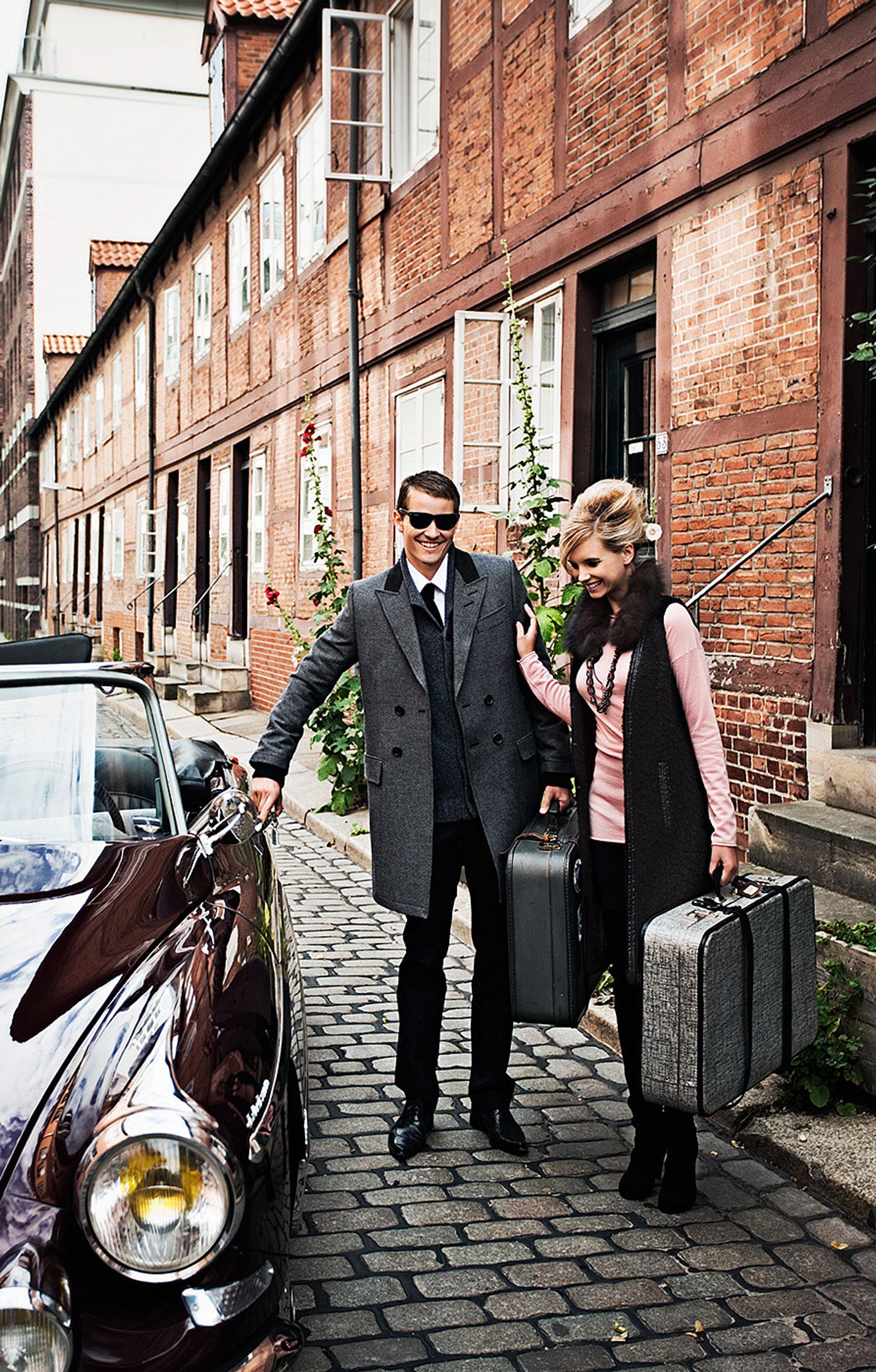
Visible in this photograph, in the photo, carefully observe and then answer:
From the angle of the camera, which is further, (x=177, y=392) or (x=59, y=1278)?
(x=177, y=392)

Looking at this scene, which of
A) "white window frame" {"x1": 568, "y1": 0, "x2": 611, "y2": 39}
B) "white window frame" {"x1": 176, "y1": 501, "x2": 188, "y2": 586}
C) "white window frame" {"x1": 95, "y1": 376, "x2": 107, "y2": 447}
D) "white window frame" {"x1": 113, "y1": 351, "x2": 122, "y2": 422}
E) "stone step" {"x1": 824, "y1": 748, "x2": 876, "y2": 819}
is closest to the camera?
"stone step" {"x1": 824, "y1": 748, "x2": 876, "y2": 819}

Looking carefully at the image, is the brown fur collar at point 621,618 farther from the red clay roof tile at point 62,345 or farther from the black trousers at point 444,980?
the red clay roof tile at point 62,345

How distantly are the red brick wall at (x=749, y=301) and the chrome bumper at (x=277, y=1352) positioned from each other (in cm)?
543

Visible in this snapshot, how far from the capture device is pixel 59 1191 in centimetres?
208

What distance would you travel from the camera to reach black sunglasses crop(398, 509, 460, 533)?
3943 millimetres

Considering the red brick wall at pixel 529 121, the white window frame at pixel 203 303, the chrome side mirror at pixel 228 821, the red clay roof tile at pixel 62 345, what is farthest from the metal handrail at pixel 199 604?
the red clay roof tile at pixel 62 345

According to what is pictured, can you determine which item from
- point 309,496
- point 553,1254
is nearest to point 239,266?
point 309,496

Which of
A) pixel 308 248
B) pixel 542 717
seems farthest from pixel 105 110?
pixel 542 717

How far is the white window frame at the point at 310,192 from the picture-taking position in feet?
50.3

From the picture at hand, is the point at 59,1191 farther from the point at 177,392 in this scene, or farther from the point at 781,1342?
the point at 177,392

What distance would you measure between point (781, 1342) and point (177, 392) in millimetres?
22895

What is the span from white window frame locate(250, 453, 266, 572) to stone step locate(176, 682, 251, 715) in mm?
1757

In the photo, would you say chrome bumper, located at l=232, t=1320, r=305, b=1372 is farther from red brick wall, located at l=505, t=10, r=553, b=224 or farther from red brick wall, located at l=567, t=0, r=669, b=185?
red brick wall, located at l=505, t=10, r=553, b=224

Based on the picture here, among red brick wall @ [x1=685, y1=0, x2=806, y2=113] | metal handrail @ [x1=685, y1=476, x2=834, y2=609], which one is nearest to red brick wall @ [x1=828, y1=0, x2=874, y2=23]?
red brick wall @ [x1=685, y1=0, x2=806, y2=113]
